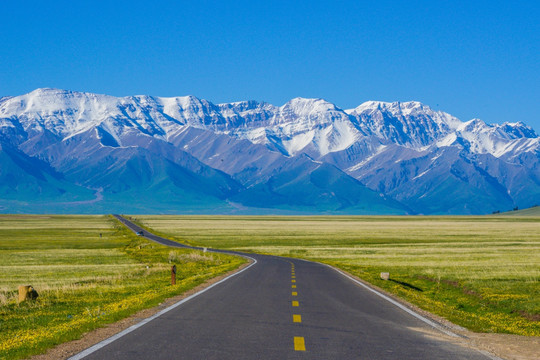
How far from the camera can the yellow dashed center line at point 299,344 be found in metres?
14.4

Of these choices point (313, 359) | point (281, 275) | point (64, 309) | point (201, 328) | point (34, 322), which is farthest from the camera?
point (281, 275)

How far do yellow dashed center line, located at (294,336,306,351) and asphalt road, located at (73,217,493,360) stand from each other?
0.02 metres

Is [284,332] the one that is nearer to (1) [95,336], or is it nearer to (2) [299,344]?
(2) [299,344]

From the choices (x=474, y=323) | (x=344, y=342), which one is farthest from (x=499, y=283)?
(x=344, y=342)

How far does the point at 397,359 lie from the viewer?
44.5 ft

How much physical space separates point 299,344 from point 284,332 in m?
1.72

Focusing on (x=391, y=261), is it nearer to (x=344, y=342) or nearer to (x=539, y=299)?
(x=539, y=299)

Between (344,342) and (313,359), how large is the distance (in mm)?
2266

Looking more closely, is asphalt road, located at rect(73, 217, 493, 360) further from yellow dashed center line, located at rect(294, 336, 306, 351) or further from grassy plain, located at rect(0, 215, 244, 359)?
grassy plain, located at rect(0, 215, 244, 359)

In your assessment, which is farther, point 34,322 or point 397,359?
point 34,322

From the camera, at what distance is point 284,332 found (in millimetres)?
16578

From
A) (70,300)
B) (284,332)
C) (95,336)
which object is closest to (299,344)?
(284,332)

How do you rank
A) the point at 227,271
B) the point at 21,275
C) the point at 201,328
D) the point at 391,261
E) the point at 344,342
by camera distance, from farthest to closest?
the point at 391,261
the point at 21,275
the point at 227,271
the point at 201,328
the point at 344,342

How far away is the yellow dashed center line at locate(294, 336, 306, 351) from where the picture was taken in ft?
47.2
